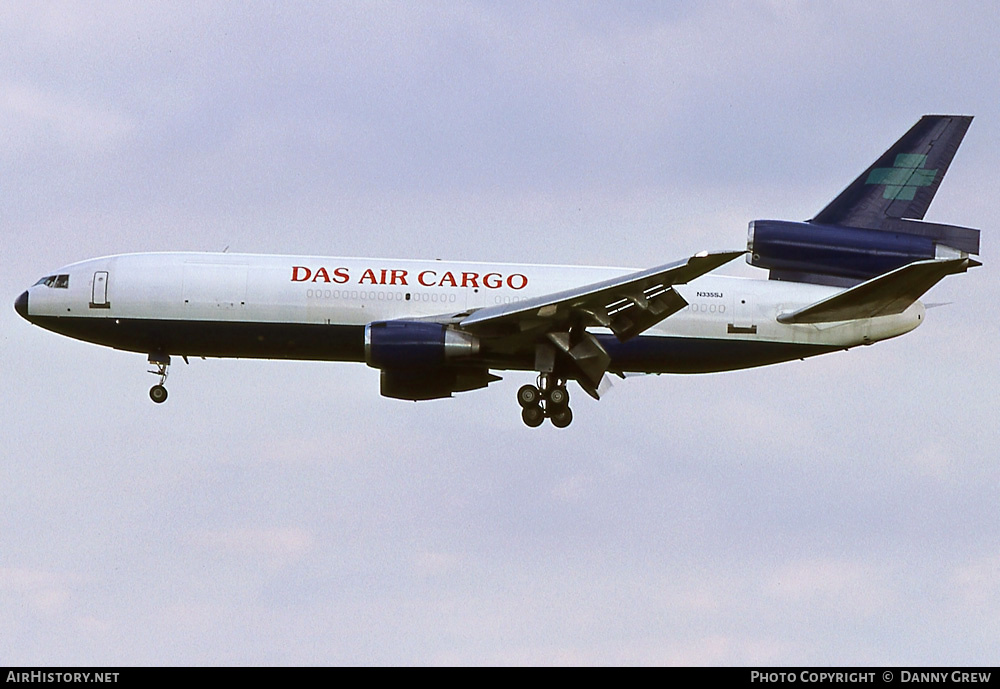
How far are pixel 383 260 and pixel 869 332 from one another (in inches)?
585

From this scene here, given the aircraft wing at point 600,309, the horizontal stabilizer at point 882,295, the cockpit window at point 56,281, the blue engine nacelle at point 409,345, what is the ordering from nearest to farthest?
the aircraft wing at point 600,309 < the horizontal stabilizer at point 882,295 < the blue engine nacelle at point 409,345 < the cockpit window at point 56,281

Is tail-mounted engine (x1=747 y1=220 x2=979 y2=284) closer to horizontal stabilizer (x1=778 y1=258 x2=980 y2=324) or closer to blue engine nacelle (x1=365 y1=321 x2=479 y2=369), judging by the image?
horizontal stabilizer (x1=778 y1=258 x2=980 y2=324)

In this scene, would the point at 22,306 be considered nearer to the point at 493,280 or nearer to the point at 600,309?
the point at 493,280

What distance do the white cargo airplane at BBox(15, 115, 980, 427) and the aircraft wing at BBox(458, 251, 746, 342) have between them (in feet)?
2.65

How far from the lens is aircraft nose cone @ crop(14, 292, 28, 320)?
154ft

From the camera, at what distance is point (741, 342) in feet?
152

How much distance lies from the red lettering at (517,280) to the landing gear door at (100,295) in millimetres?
12045

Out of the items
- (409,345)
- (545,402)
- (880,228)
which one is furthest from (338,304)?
(880,228)

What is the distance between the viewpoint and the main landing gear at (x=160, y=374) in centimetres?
4641

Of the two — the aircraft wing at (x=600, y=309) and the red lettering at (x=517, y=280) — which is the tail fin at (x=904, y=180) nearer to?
the aircraft wing at (x=600, y=309)

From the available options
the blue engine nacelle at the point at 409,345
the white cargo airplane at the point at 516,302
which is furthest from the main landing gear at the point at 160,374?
the blue engine nacelle at the point at 409,345
